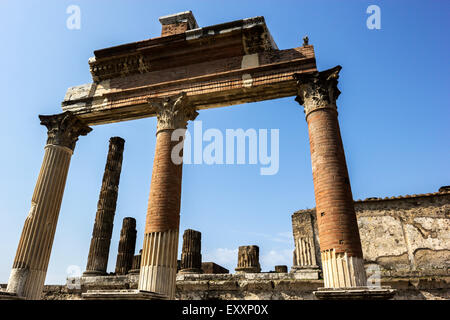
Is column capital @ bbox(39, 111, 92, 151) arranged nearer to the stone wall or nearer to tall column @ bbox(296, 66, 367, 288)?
the stone wall

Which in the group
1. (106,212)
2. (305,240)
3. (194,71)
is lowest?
(305,240)

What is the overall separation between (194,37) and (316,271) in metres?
8.08

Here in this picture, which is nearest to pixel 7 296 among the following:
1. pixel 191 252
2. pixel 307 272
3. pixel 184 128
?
pixel 184 128

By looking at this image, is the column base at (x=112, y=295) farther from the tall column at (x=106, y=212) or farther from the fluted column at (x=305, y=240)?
the fluted column at (x=305, y=240)

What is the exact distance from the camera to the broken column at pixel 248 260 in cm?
1205

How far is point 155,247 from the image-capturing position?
6.96 metres

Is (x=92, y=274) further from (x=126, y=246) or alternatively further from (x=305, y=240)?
(x=305, y=240)

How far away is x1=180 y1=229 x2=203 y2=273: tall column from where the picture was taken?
12109mm

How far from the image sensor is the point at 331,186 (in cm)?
643

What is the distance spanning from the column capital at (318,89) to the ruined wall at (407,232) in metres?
9.94

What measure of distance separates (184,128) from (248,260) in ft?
21.5
